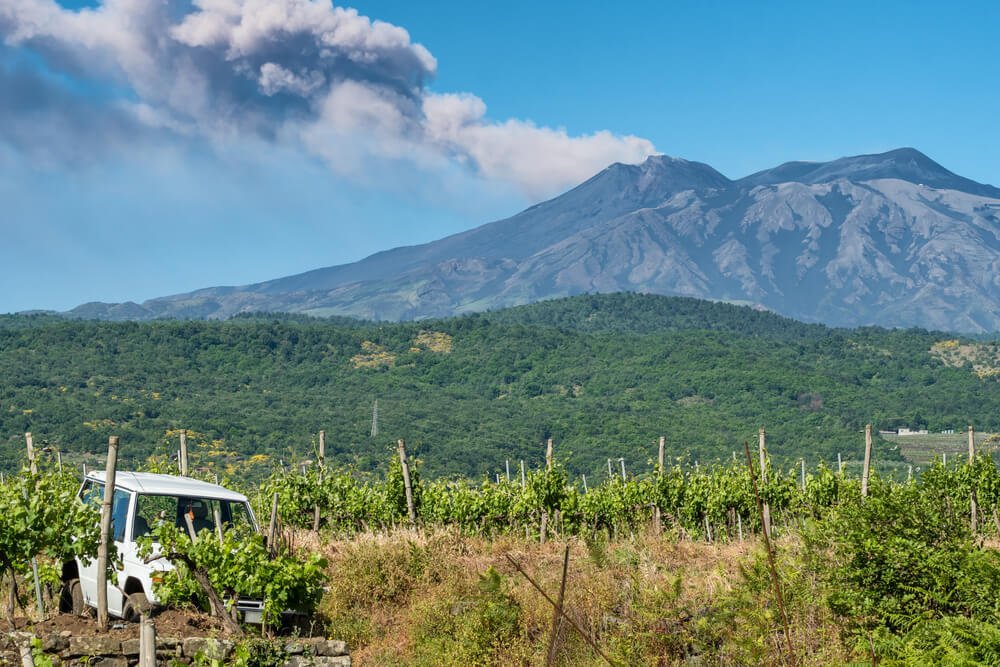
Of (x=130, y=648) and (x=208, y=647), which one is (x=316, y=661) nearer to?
(x=208, y=647)

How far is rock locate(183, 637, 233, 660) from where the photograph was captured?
10773 millimetres

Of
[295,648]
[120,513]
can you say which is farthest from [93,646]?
[120,513]

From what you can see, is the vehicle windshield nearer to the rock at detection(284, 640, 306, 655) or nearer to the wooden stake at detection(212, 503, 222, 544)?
the wooden stake at detection(212, 503, 222, 544)

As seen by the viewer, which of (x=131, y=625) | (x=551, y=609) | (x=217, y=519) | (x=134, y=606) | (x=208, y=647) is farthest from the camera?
(x=551, y=609)

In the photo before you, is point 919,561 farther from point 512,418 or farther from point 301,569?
point 512,418

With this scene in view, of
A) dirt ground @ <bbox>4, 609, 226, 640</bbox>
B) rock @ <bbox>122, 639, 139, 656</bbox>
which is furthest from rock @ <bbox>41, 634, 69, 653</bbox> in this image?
rock @ <bbox>122, 639, 139, 656</bbox>

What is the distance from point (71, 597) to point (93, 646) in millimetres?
2680

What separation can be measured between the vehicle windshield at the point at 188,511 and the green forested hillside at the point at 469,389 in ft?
154

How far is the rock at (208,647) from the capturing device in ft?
35.3

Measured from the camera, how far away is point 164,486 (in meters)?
13.3

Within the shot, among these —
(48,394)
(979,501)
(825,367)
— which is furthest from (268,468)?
(825,367)

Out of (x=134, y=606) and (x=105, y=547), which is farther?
(x=134, y=606)

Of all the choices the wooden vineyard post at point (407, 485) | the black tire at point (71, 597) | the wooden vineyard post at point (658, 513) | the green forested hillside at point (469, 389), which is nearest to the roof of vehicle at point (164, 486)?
the black tire at point (71, 597)

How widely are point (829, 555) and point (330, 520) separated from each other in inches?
471
